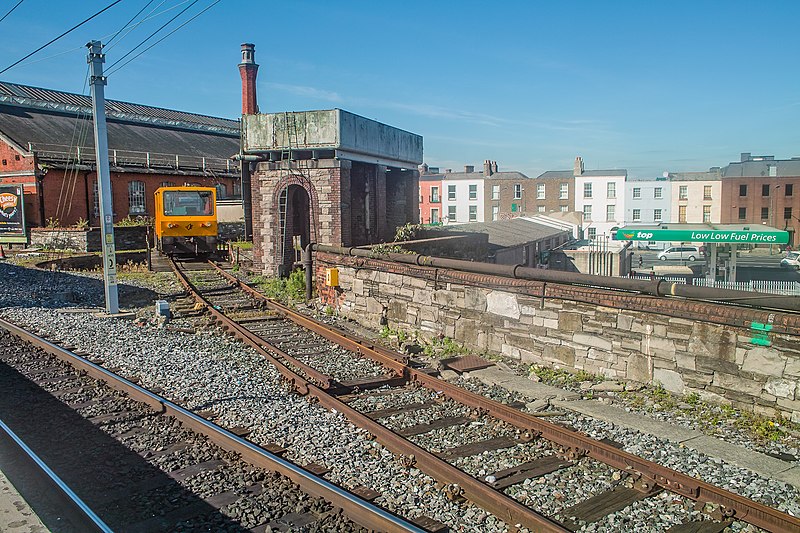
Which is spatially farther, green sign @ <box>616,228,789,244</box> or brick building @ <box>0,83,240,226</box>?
brick building @ <box>0,83,240,226</box>

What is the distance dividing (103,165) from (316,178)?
599cm

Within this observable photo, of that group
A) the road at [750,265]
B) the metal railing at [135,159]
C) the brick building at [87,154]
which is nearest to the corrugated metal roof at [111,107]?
the brick building at [87,154]

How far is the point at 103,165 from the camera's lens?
13445 mm

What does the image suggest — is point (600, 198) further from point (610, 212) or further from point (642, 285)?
point (642, 285)

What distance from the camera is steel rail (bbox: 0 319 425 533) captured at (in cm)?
432

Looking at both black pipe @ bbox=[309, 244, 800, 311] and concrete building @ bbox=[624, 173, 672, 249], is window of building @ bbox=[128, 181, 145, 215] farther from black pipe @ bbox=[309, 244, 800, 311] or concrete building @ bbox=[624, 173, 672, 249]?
concrete building @ bbox=[624, 173, 672, 249]

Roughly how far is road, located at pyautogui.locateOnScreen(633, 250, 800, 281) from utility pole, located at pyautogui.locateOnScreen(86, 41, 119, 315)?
25.5 metres

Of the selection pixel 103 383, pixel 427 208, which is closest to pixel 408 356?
pixel 103 383

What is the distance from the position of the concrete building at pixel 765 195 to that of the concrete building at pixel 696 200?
64cm

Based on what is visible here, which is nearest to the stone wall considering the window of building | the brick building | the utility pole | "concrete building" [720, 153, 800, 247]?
the utility pole

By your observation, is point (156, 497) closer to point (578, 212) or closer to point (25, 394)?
point (25, 394)

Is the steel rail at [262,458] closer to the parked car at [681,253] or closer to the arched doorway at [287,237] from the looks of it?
the arched doorway at [287,237]

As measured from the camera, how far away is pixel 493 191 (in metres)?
65.4

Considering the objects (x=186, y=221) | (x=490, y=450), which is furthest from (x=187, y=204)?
(x=490, y=450)
